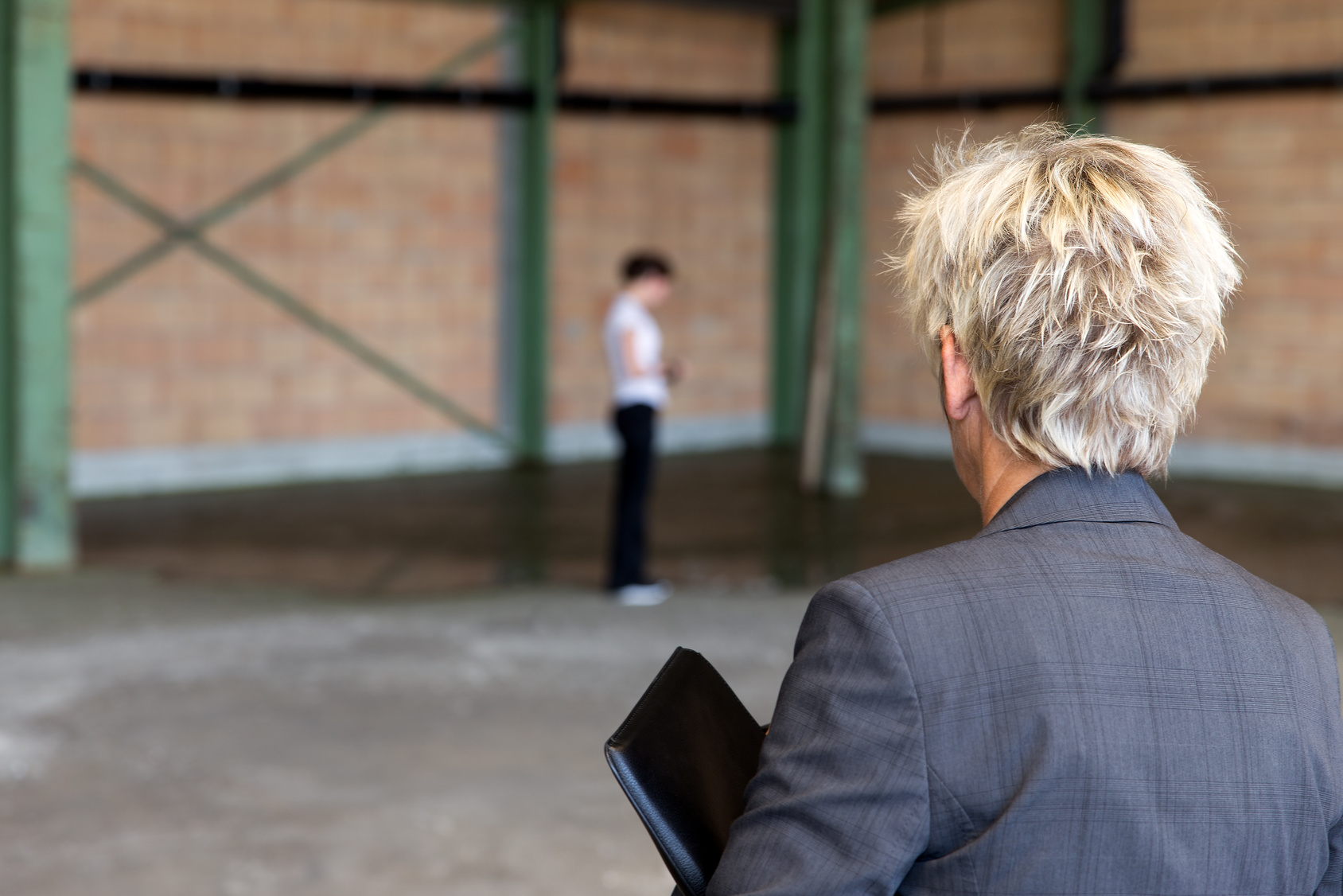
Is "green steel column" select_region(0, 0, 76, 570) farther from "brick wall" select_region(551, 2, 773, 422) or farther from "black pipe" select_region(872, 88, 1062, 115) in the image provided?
"black pipe" select_region(872, 88, 1062, 115)

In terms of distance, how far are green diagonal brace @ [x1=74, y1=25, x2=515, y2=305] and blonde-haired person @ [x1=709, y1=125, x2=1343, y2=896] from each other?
9.98 metres

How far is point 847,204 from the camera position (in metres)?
10.5

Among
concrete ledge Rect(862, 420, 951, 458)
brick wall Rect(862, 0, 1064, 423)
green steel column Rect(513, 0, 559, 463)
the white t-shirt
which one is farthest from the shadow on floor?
brick wall Rect(862, 0, 1064, 423)

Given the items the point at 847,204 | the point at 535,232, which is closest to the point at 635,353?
the point at 847,204

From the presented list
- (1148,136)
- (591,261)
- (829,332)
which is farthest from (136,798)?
(1148,136)

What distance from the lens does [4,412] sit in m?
7.59

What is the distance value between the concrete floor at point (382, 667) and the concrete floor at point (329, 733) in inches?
0.5

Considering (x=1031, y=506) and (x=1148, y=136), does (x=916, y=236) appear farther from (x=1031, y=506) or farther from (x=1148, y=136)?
(x=1148, y=136)

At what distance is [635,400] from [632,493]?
47 cm

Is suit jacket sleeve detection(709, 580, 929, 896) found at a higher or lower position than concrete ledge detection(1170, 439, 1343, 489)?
higher

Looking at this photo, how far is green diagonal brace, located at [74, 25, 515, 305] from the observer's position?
34.2 ft

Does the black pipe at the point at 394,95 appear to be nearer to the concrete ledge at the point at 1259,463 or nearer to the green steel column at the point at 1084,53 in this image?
the green steel column at the point at 1084,53

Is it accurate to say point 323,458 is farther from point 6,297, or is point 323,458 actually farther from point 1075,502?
point 1075,502

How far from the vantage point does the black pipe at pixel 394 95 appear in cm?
1020
